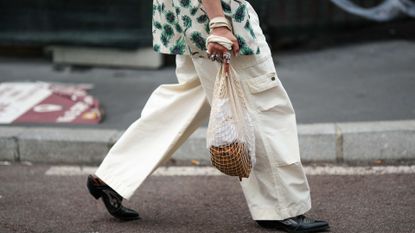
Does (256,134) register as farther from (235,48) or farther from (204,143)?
(204,143)

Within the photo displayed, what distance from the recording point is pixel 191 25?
3.25 metres

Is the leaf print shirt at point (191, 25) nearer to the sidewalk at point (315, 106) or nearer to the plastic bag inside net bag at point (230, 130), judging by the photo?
the plastic bag inside net bag at point (230, 130)

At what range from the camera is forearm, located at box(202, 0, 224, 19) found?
3.10m

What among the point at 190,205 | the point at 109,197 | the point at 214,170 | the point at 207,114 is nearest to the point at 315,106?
the point at 214,170

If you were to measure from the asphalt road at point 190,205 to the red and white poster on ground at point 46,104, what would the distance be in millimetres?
858

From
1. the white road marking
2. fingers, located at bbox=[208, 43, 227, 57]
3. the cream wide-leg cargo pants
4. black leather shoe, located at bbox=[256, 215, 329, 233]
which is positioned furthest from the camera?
the white road marking

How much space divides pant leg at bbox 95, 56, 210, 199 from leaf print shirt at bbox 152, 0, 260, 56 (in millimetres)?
174

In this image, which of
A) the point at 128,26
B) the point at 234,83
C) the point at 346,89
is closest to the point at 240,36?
the point at 234,83

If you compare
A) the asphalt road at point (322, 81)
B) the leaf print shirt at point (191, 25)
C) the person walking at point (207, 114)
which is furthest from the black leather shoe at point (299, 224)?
the asphalt road at point (322, 81)

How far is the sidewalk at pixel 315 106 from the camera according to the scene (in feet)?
15.4

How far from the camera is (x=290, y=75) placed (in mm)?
6508

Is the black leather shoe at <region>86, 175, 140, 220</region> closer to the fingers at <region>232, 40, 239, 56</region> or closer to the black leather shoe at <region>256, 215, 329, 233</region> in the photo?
the black leather shoe at <region>256, 215, 329, 233</region>

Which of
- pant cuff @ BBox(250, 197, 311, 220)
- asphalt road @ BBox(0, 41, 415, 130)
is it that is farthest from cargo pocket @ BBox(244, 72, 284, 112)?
asphalt road @ BBox(0, 41, 415, 130)

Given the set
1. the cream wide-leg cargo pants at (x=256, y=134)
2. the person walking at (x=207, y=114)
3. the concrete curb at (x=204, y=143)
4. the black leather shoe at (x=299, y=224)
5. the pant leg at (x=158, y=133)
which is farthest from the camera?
the concrete curb at (x=204, y=143)
